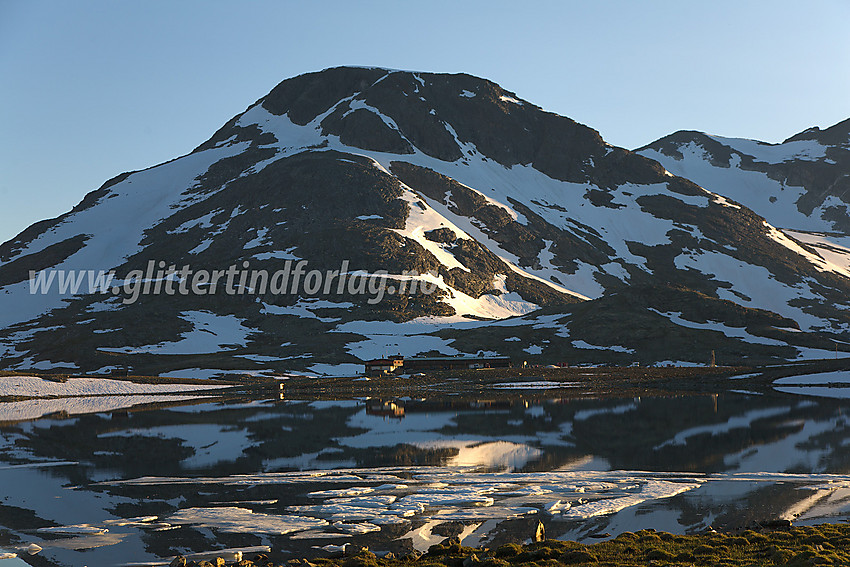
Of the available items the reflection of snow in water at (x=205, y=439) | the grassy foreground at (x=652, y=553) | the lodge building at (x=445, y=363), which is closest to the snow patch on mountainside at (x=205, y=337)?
the lodge building at (x=445, y=363)

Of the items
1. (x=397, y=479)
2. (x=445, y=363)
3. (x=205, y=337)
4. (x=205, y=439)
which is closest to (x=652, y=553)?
(x=397, y=479)

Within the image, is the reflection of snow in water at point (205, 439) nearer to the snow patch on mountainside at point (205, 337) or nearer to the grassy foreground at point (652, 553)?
the grassy foreground at point (652, 553)

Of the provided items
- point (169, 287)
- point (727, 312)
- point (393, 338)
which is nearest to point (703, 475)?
point (393, 338)

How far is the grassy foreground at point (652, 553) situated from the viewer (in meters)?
19.5

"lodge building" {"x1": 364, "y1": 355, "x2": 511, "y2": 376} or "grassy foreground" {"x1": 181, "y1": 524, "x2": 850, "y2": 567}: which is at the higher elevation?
"lodge building" {"x1": 364, "y1": 355, "x2": 511, "y2": 376}

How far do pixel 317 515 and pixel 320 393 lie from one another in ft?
215

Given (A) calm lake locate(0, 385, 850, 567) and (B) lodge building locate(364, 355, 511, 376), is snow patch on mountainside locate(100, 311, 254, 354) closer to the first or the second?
(B) lodge building locate(364, 355, 511, 376)

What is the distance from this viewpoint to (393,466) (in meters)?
38.0

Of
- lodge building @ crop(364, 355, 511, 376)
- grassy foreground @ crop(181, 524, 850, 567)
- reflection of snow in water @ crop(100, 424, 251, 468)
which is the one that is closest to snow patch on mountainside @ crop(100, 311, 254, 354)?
lodge building @ crop(364, 355, 511, 376)

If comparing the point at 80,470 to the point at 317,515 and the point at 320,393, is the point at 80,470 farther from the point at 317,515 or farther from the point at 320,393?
the point at 320,393

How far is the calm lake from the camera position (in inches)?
987

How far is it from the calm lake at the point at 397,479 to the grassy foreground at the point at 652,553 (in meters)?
1.84

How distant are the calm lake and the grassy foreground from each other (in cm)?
184

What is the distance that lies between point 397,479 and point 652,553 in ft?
50.8
